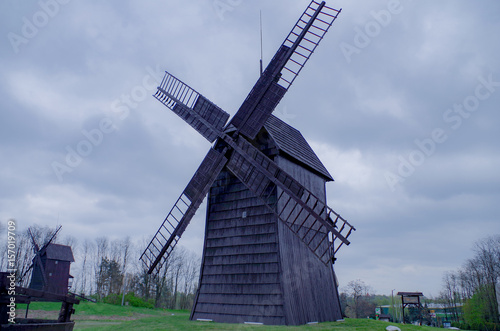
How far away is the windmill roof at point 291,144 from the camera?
13719mm

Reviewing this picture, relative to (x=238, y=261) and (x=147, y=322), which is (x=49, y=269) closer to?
(x=147, y=322)

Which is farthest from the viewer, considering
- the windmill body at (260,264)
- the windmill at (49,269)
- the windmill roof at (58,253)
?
the windmill roof at (58,253)

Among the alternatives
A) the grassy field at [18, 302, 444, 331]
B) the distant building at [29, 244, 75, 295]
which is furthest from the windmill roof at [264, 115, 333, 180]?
the distant building at [29, 244, 75, 295]

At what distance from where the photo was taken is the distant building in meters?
29.8

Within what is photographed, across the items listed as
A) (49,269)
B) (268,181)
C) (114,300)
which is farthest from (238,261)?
(114,300)

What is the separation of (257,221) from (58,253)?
1041 inches

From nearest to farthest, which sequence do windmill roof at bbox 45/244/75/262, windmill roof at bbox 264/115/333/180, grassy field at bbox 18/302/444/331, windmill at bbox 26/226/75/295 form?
1. grassy field at bbox 18/302/444/331
2. windmill roof at bbox 264/115/333/180
3. windmill at bbox 26/226/75/295
4. windmill roof at bbox 45/244/75/262

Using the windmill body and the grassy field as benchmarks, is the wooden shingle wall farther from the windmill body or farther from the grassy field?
the grassy field

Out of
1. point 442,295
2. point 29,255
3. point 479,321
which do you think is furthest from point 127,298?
point 442,295

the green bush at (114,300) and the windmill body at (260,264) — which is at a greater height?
the windmill body at (260,264)

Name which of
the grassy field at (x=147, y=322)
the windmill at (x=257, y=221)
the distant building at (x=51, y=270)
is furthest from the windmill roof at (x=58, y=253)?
the windmill at (x=257, y=221)

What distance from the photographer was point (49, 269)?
30.2 m

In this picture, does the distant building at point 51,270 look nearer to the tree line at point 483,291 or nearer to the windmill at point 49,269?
the windmill at point 49,269

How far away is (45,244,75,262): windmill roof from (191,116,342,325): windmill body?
76.3ft
